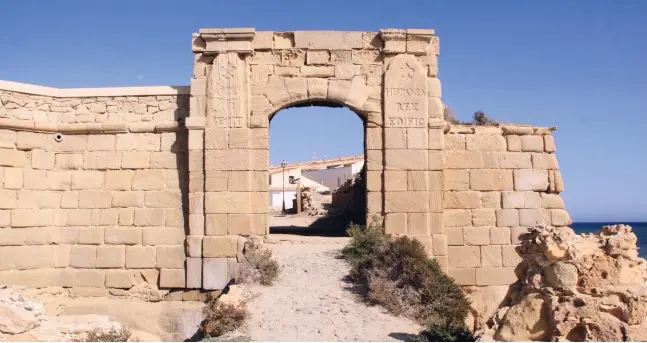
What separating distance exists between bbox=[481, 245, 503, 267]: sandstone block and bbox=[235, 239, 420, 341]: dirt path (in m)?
2.74

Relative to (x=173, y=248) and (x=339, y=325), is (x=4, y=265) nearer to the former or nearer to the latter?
(x=173, y=248)

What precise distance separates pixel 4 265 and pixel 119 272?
6.31ft

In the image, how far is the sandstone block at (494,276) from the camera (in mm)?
10984

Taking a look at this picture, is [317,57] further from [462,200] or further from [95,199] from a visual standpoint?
[95,199]

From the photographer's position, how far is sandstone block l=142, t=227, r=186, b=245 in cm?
1084

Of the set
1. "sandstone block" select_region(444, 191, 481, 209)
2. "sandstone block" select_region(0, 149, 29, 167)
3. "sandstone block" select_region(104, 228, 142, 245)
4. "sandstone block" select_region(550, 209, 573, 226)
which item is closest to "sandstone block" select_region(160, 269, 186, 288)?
"sandstone block" select_region(104, 228, 142, 245)

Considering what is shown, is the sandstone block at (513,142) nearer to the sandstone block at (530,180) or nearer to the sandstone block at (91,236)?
the sandstone block at (530,180)

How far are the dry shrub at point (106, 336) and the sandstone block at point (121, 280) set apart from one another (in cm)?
234

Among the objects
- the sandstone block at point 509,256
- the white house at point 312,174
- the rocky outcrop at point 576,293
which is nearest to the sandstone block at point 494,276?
the sandstone block at point 509,256

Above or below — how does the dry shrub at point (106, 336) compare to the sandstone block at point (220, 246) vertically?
below

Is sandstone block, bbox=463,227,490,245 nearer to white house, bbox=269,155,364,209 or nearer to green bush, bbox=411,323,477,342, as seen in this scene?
green bush, bbox=411,323,477,342

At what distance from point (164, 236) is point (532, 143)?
7.18 metres

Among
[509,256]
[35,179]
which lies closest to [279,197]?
[35,179]

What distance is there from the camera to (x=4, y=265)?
34.2 ft
